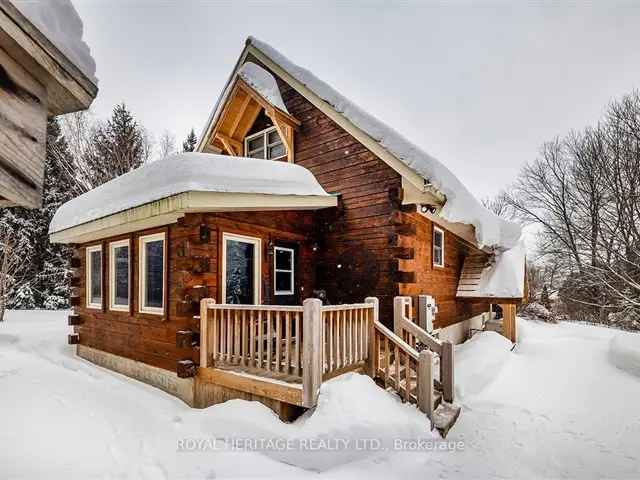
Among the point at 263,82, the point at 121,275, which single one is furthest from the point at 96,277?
the point at 263,82

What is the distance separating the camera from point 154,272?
606 cm

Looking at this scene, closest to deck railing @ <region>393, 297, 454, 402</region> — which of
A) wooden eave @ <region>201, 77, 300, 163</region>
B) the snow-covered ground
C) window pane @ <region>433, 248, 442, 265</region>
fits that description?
the snow-covered ground

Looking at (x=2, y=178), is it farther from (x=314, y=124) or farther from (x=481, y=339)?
(x=481, y=339)

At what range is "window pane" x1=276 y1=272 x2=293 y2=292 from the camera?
6.74 meters

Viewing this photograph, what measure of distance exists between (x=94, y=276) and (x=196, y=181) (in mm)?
5042

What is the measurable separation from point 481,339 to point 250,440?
7.32 meters

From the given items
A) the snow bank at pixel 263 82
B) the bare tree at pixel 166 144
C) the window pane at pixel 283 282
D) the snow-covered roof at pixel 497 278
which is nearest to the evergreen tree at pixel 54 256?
the bare tree at pixel 166 144

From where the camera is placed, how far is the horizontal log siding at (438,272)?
6930 mm

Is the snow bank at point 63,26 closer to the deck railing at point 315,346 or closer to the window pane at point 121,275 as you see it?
the deck railing at point 315,346

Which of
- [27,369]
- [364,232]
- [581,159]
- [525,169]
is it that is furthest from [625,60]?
[27,369]

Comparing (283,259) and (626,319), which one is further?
(626,319)

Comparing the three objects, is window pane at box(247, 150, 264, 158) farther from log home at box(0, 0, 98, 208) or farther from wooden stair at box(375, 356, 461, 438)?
log home at box(0, 0, 98, 208)

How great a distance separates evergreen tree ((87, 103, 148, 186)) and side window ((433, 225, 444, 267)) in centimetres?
1668

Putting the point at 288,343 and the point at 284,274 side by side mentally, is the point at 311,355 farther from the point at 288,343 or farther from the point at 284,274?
the point at 284,274
